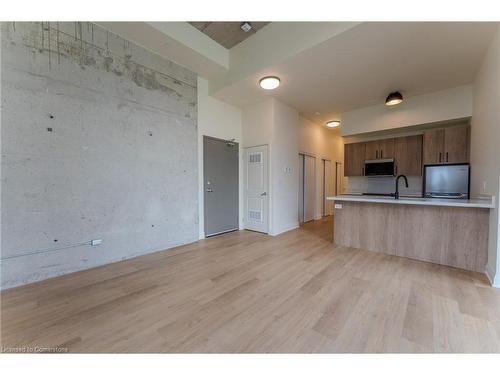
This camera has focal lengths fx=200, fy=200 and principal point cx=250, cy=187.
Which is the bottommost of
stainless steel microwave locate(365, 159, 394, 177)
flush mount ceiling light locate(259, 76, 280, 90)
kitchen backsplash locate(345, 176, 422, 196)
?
kitchen backsplash locate(345, 176, 422, 196)

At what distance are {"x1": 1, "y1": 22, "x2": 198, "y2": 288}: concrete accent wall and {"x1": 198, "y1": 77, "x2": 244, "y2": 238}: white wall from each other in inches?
→ 16.4

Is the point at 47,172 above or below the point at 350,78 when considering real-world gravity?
below

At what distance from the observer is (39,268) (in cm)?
244

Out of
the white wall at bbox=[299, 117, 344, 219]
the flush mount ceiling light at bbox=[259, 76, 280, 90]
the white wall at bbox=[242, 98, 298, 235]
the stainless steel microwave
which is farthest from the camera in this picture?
the white wall at bbox=[299, 117, 344, 219]

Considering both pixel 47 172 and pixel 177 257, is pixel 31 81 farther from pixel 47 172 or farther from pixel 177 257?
pixel 177 257

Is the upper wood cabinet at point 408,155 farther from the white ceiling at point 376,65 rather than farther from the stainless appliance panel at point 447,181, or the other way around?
the white ceiling at point 376,65

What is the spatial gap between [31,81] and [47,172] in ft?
A: 3.56

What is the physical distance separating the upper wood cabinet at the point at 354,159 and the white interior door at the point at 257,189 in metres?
2.54

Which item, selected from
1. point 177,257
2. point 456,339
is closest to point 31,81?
point 177,257

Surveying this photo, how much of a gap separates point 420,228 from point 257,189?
3028 millimetres

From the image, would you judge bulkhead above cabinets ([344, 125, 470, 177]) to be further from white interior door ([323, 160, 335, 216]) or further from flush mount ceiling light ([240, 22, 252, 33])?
flush mount ceiling light ([240, 22, 252, 33])

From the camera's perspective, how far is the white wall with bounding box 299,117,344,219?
5859 millimetres

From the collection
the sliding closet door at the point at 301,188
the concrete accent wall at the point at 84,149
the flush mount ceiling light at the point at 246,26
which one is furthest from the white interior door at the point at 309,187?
the concrete accent wall at the point at 84,149

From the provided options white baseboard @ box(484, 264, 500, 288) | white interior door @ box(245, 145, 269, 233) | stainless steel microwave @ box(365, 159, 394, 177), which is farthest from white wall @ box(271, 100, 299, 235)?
white baseboard @ box(484, 264, 500, 288)
